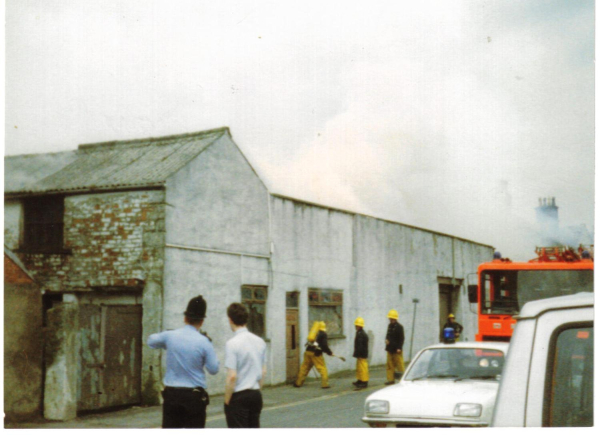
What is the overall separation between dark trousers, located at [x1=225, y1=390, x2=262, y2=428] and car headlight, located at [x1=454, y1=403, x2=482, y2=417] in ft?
7.12

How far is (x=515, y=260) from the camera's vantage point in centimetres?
1262

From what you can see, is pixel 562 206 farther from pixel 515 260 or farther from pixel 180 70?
pixel 180 70

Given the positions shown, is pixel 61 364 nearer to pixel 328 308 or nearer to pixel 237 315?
pixel 237 315

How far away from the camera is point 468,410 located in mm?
7125

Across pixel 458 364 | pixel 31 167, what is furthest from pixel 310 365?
pixel 458 364

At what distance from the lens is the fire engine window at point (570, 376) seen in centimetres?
271

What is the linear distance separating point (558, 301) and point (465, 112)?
7165 millimetres

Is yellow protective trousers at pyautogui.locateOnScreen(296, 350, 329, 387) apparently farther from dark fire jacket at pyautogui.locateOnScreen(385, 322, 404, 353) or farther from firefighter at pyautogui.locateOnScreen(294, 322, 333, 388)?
dark fire jacket at pyautogui.locateOnScreen(385, 322, 404, 353)

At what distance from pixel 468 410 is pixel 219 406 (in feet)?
23.5

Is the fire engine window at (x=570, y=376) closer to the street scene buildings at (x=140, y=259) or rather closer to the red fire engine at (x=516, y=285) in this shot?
the street scene buildings at (x=140, y=259)

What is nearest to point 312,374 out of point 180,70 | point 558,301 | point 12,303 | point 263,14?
point 12,303

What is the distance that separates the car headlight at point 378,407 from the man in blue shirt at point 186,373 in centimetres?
214

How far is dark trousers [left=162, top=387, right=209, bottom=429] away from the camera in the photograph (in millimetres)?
5922

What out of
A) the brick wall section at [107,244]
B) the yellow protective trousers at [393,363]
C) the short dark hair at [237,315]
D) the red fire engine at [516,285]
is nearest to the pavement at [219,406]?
the yellow protective trousers at [393,363]
